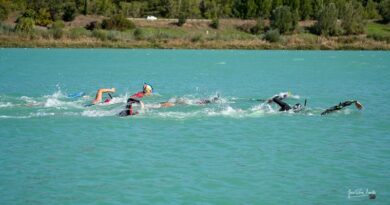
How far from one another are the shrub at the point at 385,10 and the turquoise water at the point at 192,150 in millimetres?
124235

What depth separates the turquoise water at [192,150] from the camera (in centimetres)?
1797

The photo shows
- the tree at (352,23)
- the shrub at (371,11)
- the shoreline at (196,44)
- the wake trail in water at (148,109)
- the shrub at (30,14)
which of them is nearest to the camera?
the wake trail in water at (148,109)

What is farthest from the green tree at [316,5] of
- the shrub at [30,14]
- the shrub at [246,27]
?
the shrub at [30,14]

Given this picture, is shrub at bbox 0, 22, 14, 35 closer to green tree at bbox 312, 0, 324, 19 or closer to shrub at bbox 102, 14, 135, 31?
shrub at bbox 102, 14, 135, 31

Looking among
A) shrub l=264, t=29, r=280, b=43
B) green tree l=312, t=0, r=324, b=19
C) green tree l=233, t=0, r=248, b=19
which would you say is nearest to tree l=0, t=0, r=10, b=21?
shrub l=264, t=29, r=280, b=43

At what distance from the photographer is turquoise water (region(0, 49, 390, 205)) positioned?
707 inches

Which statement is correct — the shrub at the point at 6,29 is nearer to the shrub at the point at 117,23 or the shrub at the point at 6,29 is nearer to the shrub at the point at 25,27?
the shrub at the point at 25,27

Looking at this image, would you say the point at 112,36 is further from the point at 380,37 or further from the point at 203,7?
the point at 203,7

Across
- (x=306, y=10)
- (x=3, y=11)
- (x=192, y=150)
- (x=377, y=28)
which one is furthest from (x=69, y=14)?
(x=192, y=150)

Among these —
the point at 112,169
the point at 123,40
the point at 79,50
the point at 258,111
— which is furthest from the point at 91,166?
the point at 123,40

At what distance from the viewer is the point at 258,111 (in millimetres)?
33375

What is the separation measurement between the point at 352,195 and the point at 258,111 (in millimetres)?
15734

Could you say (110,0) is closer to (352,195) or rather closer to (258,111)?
(258,111)

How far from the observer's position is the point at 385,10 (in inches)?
6688
